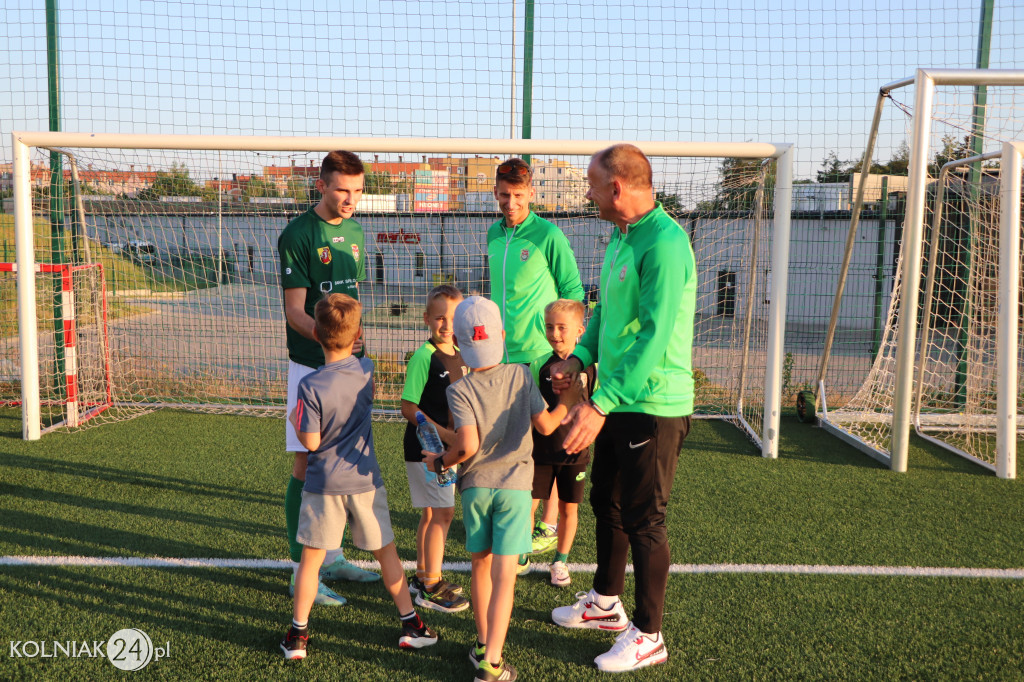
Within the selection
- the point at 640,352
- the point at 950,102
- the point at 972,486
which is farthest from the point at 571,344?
the point at 950,102

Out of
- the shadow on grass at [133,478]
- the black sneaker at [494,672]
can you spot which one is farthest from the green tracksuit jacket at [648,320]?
the shadow on grass at [133,478]

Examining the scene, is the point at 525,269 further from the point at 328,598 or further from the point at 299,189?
the point at 299,189

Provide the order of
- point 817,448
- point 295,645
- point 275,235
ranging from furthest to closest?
point 275,235
point 817,448
point 295,645

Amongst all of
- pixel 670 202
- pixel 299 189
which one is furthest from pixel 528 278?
pixel 299 189

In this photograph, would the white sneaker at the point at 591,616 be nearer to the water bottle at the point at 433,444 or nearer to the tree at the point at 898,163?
the water bottle at the point at 433,444

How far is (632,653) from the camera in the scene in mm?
2768

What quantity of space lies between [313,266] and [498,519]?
4.83 feet

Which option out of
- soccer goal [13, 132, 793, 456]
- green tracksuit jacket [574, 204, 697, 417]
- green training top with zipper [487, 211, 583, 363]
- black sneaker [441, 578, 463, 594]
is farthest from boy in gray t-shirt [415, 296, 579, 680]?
soccer goal [13, 132, 793, 456]

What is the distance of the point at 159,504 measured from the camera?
4641 mm

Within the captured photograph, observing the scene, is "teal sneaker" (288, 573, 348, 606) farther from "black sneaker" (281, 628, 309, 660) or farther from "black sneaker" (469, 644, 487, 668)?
"black sneaker" (469, 644, 487, 668)

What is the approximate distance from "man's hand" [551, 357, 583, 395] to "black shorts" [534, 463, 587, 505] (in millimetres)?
818

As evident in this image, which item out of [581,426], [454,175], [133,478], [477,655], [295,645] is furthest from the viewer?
[454,175]

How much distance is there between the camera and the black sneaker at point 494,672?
259 cm

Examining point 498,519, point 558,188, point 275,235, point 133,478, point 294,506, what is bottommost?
A: point 133,478
